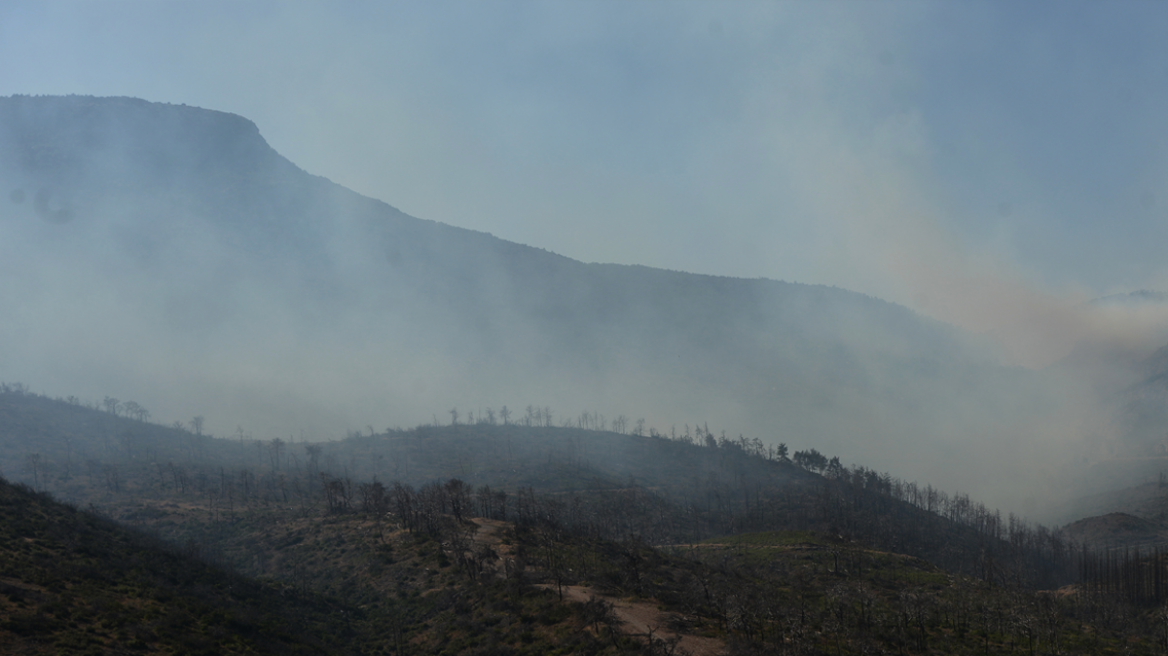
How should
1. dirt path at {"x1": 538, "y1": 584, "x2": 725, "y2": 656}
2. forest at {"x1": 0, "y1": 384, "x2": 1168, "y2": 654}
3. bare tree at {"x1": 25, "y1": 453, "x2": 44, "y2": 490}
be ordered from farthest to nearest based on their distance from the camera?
1. bare tree at {"x1": 25, "y1": 453, "x2": 44, "y2": 490}
2. forest at {"x1": 0, "y1": 384, "x2": 1168, "y2": 654}
3. dirt path at {"x1": 538, "y1": 584, "x2": 725, "y2": 656}

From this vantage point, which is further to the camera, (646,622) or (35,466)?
(35,466)

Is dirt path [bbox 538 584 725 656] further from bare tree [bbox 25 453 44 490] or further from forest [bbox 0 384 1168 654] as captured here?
bare tree [bbox 25 453 44 490]

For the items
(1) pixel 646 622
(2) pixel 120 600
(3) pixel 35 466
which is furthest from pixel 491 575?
(3) pixel 35 466

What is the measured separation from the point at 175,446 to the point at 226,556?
115 metres

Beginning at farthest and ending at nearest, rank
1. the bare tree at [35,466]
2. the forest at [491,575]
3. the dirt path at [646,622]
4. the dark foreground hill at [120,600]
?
1. the bare tree at [35,466]
2. the forest at [491,575]
3. the dirt path at [646,622]
4. the dark foreground hill at [120,600]

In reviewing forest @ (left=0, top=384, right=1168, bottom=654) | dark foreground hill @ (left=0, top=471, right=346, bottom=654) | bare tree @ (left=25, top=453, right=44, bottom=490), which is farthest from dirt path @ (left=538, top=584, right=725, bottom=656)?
bare tree @ (left=25, top=453, right=44, bottom=490)

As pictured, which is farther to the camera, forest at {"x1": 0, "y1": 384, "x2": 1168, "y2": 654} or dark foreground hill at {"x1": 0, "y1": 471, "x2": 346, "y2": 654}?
forest at {"x1": 0, "y1": 384, "x2": 1168, "y2": 654}

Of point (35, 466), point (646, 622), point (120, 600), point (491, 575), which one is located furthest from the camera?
point (35, 466)

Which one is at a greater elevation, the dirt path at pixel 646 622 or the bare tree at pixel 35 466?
the dirt path at pixel 646 622

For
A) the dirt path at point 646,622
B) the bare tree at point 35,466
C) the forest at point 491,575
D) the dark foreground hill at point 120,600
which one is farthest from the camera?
the bare tree at point 35,466

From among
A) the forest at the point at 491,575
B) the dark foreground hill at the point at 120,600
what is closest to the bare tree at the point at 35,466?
the forest at the point at 491,575

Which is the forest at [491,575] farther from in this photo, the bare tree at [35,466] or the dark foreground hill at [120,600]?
the bare tree at [35,466]

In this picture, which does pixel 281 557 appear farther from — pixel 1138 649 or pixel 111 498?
pixel 1138 649

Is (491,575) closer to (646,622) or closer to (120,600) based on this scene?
(646,622)
